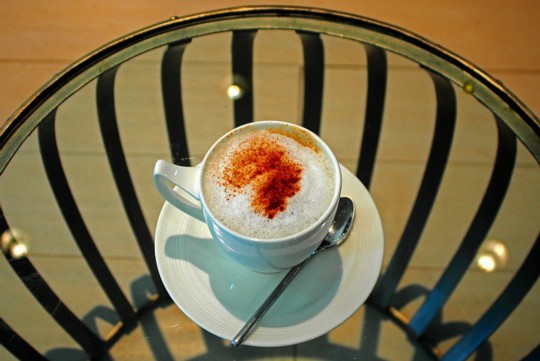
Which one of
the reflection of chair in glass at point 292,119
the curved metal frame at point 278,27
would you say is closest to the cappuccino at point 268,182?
the reflection of chair in glass at point 292,119

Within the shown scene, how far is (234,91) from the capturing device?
792mm

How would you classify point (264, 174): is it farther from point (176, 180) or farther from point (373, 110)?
point (373, 110)

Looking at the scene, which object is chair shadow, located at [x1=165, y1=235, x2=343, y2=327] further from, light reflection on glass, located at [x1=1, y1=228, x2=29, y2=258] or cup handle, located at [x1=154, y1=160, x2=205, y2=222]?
light reflection on glass, located at [x1=1, y1=228, x2=29, y2=258]

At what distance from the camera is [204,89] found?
812mm

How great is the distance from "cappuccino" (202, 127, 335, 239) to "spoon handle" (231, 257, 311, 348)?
0.28 feet

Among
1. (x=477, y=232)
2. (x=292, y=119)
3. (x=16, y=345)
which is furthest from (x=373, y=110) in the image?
(x=16, y=345)

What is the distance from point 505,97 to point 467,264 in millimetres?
234

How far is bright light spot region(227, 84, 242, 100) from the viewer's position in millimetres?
792

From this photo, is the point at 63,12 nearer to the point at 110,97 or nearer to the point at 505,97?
the point at 110,97

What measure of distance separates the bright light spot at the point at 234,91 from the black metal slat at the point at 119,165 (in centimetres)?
17

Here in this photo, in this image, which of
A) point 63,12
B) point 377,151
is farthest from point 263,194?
point 63,12

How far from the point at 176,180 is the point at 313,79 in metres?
0.45

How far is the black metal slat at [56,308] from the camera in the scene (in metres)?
0.63

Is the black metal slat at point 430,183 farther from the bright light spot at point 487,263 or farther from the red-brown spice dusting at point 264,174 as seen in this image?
the red-brown spice dusting at point 264,174
